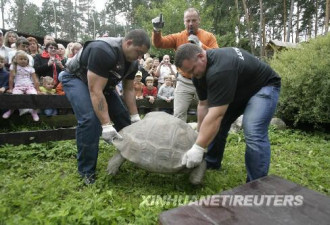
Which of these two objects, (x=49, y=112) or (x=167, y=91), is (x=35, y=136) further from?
(x=167, y=91)

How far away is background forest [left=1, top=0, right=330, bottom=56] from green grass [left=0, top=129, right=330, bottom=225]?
6534 millimetres

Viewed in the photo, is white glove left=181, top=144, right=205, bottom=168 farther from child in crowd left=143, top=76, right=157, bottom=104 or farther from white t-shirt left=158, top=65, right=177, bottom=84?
white t-shirt left=158, top=65, right=177, bottom=84

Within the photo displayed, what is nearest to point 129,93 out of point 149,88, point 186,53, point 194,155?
point 186,53

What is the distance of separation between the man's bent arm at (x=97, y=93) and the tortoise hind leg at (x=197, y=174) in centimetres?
128

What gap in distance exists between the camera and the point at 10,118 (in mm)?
5078

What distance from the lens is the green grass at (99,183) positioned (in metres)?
2.47

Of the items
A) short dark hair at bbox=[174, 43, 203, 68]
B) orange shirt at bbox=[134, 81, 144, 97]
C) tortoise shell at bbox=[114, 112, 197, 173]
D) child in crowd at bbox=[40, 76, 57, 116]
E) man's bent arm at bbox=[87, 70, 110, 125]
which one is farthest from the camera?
orange shirt at bbox=[134, 81, 144, 97]

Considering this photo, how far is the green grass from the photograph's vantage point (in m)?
2.47

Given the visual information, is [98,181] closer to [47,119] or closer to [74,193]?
[74,193]

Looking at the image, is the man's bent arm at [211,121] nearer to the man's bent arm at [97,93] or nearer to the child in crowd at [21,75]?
the man's bent arm at [97,93]

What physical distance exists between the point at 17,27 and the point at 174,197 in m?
52.1

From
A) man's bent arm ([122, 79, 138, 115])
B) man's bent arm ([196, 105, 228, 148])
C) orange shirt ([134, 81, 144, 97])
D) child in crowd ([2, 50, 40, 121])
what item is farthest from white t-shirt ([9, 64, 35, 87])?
man's bent arm ([196, 105, 228, 148])

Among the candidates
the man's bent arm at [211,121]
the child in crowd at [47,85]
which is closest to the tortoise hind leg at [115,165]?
the man's bent arm at [211,121]

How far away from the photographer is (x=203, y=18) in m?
24.3
